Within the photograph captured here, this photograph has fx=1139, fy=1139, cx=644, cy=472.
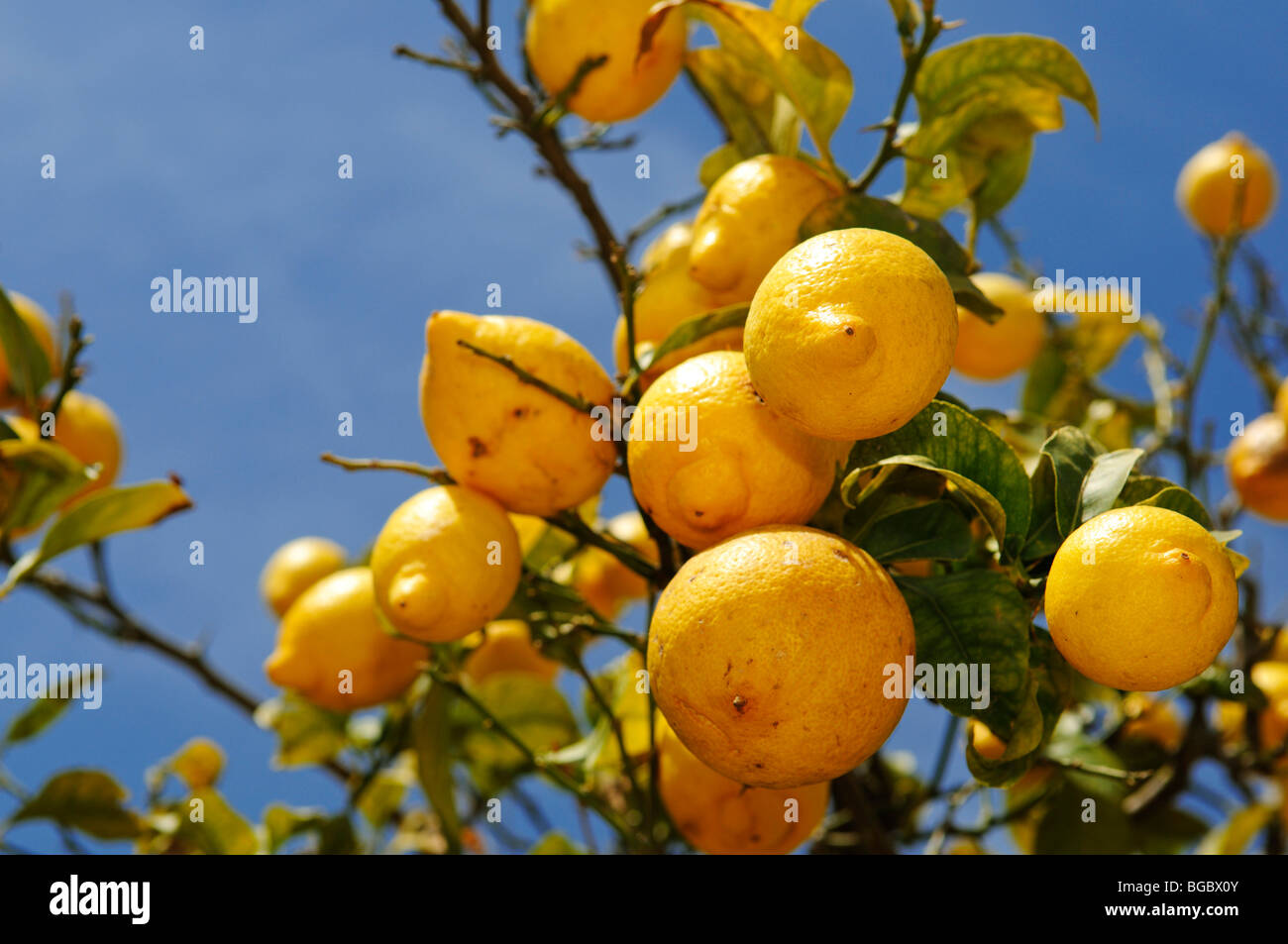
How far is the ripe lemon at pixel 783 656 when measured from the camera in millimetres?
777

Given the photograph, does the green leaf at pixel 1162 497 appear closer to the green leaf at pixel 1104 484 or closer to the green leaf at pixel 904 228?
the green leaf at pixel 1104 484

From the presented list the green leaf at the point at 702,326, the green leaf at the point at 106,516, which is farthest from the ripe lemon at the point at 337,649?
the green leaf at the point at 702,326

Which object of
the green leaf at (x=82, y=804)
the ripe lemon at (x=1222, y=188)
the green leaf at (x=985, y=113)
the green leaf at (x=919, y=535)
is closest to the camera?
the green leaf at (x=919, y=535)

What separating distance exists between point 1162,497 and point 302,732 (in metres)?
1.28

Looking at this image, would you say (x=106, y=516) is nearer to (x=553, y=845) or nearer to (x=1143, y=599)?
(x=553, y=845)

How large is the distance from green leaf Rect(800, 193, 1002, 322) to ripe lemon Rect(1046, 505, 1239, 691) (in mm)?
332

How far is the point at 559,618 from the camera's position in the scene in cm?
124

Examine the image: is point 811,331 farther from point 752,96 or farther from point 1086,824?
point 1086,824

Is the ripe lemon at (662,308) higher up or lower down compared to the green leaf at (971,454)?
higher up

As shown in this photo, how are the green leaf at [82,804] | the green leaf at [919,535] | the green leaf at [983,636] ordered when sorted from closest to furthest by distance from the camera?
the green leaf at [983,636], the green leaf at [919,535], the green leaf at [82,804]

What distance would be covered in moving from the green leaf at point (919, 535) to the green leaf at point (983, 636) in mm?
47

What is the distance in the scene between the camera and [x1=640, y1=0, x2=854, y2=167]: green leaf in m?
1.16

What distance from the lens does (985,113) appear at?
3.97 ft

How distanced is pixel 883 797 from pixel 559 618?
0.71 metres
